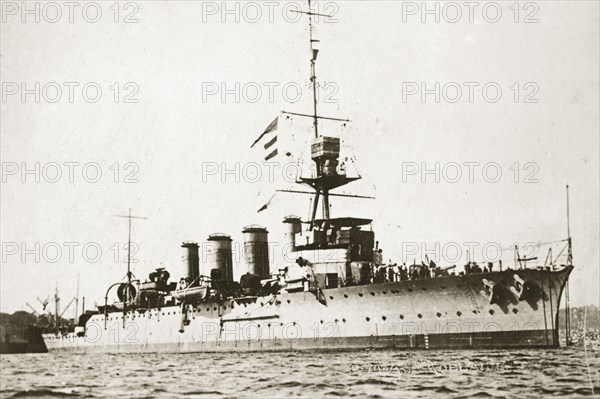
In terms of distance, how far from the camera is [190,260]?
31.8m

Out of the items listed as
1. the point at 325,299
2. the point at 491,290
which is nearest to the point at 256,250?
the point at 325,299

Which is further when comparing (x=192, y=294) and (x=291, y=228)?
(x=291, y=228)

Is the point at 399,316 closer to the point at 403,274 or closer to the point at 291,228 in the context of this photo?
the point at 403,274

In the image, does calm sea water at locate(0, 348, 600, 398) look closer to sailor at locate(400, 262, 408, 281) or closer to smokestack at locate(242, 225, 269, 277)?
sailor at locate(400, 262, 408, 281)

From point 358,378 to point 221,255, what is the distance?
1707 centimetres

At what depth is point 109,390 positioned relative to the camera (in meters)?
13.1

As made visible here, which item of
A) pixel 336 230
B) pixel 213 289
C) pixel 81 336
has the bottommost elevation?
pixel 81 336

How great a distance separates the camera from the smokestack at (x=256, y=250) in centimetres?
2880

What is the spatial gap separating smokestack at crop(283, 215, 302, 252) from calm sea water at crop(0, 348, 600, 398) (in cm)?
938

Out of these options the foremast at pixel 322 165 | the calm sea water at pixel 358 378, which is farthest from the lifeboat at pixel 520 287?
the foremast at pixel 322 165

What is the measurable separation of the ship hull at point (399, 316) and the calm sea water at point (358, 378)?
0.91 m

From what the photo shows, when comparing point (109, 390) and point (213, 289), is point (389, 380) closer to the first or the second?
point (109, 390)

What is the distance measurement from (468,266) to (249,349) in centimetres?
935

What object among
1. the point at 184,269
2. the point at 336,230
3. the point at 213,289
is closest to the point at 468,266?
the point at 336,230
